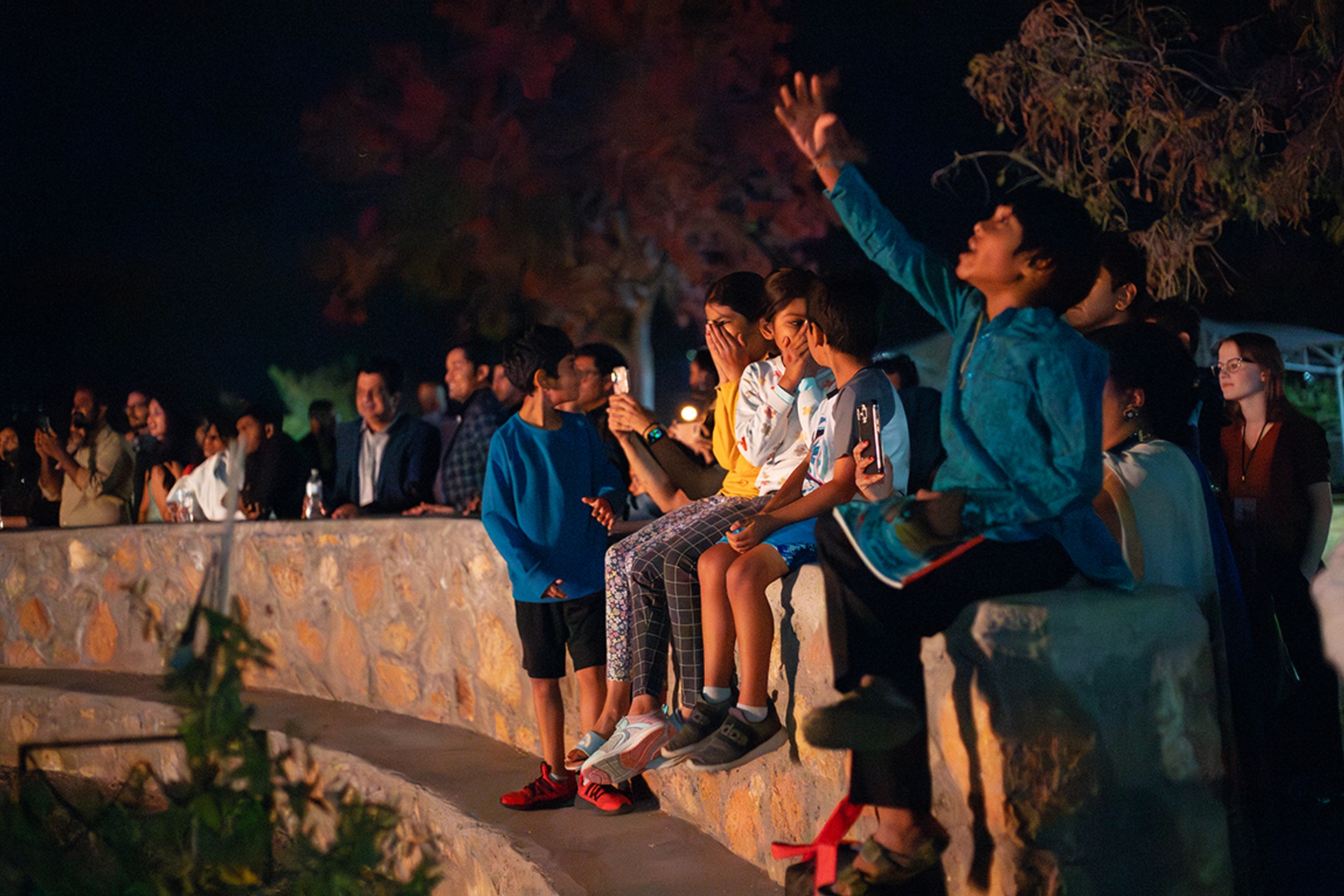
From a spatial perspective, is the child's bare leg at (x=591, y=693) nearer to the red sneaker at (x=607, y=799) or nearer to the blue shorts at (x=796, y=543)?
the red sneaker at (x=607, y=799)

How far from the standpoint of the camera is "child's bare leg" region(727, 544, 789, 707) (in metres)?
2.79

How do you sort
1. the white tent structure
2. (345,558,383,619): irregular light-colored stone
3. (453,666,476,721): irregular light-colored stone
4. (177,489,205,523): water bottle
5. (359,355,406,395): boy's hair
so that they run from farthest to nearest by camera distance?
the white tent structure, (177,489,205,523): water bottle, (359,355,406,395): boy's hair, (345,558,383,619): irregular light-colored stone, (453,666,476,721): irregular light-colored stone

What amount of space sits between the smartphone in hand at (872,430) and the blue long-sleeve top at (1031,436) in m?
0.31

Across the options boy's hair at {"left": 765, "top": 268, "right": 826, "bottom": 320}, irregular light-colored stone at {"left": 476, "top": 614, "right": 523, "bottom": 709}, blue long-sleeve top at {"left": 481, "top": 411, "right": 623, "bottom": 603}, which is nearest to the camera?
boy's hair at {"left": 765, "top": 268, "right": 826, "bottom": 320}

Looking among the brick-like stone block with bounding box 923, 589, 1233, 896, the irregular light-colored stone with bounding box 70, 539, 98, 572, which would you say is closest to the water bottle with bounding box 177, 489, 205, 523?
the irregular light-colored stone with bounding box 70, 539, 98, 572

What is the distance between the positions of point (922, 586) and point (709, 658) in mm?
877

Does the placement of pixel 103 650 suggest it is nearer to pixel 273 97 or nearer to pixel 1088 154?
pixel 1088 154

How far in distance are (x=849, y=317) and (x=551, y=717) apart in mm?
1762

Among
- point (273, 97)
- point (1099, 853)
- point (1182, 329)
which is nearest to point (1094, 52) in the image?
point (1182, 329)

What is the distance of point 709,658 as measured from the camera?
2918 millimetres

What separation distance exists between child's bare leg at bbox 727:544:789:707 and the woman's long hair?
6.73 ft

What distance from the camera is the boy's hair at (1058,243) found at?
2.33m

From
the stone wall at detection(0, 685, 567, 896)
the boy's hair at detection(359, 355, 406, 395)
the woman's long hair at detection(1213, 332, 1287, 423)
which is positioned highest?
the boy's hair at detection(359, 355, 406, 395)

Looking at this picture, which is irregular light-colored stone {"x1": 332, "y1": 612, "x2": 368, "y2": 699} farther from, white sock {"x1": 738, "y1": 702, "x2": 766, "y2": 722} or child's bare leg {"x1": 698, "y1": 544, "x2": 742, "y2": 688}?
white sock {"x1": 738, "y1": 702, "x2": 766, "y2": 722}
